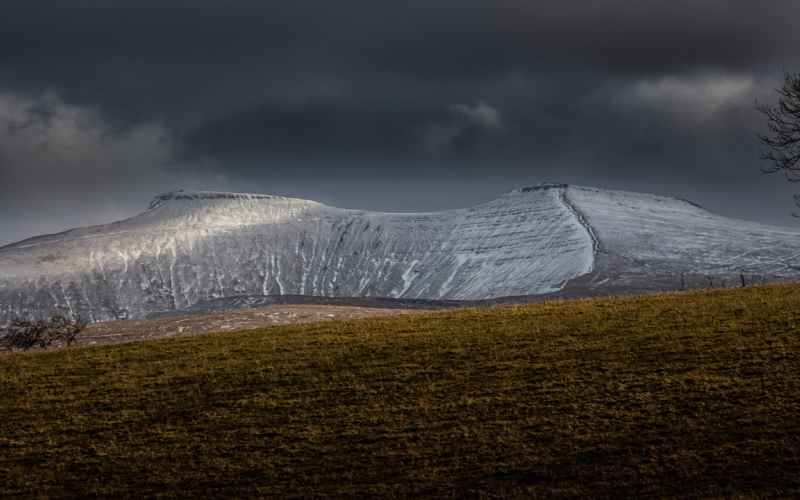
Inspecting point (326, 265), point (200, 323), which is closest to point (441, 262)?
point (326, 265)

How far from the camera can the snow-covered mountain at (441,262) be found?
128 meters

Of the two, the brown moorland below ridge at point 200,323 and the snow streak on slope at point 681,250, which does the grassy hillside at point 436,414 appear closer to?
the brown moorland below ridge at point 200,323

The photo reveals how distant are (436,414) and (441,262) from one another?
156 metres

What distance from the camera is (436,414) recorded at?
591 inches

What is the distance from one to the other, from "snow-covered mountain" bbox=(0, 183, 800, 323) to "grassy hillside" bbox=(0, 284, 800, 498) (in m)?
94.5

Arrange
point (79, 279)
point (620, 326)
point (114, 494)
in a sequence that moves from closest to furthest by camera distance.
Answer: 1. point (114, 494)
2. point (620, 326)
3. point (79, 279)

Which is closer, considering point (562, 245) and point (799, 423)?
point (799, 423)

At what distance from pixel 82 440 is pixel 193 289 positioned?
168 meters

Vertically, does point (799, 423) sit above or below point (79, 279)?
below

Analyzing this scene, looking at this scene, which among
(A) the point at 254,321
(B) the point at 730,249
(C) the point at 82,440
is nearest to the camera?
(C) the point at 82,440

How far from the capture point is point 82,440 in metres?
15.1

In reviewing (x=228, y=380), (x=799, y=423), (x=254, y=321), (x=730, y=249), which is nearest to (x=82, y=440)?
(x=228, y=380)

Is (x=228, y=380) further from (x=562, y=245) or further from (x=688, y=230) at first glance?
(x=688, y=230)

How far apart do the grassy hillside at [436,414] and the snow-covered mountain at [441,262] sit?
94.5m
